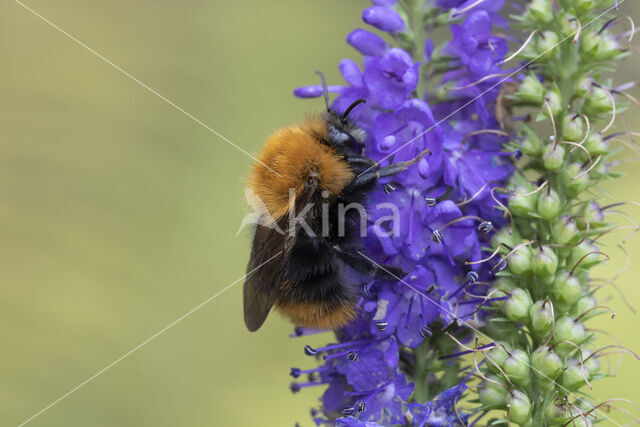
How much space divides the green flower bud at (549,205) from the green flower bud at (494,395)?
622 millimetres

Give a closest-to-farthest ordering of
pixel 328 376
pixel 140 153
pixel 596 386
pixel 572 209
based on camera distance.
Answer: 1. pixel 572 209
2. pixel 328 376
3. pixel 596 386
4. pixel 140 153

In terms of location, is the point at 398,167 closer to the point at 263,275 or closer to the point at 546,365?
the point at 263,275

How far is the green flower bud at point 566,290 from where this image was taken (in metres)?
2.65

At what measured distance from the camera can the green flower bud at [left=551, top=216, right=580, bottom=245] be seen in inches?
106

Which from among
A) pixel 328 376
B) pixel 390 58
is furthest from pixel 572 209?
pixel 328 376

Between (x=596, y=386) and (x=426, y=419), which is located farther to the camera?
(x=596, y=386)

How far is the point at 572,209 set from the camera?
9.32 ft

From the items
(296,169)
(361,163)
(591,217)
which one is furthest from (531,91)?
(296,169)

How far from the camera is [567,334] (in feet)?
8.64

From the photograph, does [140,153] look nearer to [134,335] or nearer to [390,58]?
[134,335]

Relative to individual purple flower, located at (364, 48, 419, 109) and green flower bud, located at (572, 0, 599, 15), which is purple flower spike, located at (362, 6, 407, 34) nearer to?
individual purple flower, located at (364, 48, 419, 109)

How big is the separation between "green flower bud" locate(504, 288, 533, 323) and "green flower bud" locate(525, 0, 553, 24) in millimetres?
1032

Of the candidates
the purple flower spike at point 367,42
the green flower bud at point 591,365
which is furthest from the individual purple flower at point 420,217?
the green flower bud at point 591,365

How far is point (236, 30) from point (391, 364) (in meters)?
5.10
